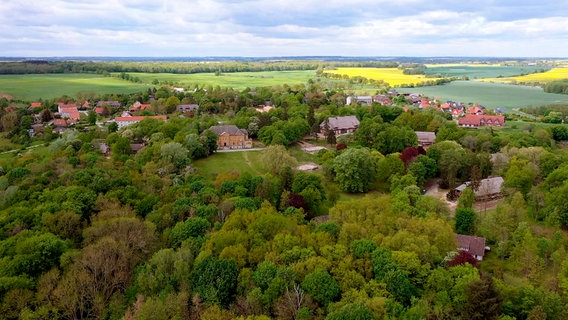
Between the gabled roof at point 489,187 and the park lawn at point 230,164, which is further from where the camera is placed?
the park lawn at point 230,164

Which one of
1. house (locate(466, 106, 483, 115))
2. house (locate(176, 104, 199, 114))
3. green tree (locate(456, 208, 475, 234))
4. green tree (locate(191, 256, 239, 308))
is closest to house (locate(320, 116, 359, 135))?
house (locate(466, 106, 483, 115))

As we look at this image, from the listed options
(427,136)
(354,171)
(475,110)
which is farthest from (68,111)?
(475,110)

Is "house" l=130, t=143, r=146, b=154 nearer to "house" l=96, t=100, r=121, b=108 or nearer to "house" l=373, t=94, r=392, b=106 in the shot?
"house" l=96, t=100, r=121, b=108

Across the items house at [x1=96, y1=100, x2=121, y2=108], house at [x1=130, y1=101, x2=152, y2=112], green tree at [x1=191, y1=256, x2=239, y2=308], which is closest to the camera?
green tree at [x1=191, y1=256, x2=239, y2=308]

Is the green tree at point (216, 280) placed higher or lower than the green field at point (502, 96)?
lower

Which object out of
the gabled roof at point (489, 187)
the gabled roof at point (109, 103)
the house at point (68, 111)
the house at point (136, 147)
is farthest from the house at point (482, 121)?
the house at point (68, 111)

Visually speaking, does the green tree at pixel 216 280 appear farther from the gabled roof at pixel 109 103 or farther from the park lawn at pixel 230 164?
the gabled roof at pixel 109 103
